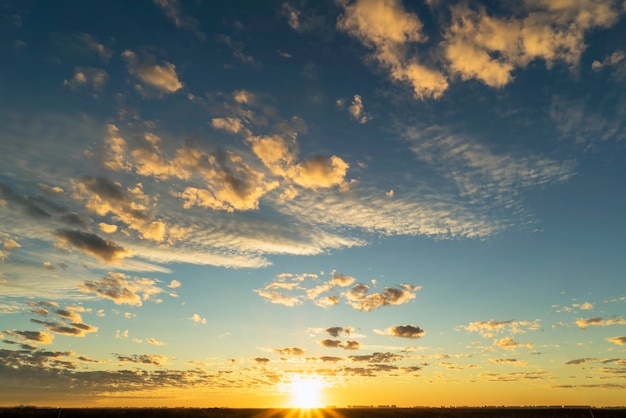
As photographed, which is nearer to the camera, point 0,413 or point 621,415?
point 0,413

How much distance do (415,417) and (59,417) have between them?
→ 99.2 meters

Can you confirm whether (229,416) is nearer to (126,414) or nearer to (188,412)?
(188,412)

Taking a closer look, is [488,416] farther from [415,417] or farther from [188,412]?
[188,412]

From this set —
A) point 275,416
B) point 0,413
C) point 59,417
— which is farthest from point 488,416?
point 0,413

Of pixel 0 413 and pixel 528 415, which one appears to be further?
pixel 528 415

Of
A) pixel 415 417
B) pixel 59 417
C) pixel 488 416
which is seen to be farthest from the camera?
pixel 488 416

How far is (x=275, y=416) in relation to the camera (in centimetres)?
14638

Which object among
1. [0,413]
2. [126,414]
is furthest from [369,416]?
[0,413]

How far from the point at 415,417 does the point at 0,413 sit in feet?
383

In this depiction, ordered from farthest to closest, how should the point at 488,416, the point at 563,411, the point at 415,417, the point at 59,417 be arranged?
1. the point at 563,411
2. the point at 488,416
3. the point at 415,417
4. the point at 59,417

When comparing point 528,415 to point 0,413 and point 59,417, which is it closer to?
point 59,417

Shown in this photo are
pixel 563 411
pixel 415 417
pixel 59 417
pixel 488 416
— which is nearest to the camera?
pixel 59 417

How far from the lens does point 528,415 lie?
475 feet

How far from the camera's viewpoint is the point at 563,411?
6309 inches
